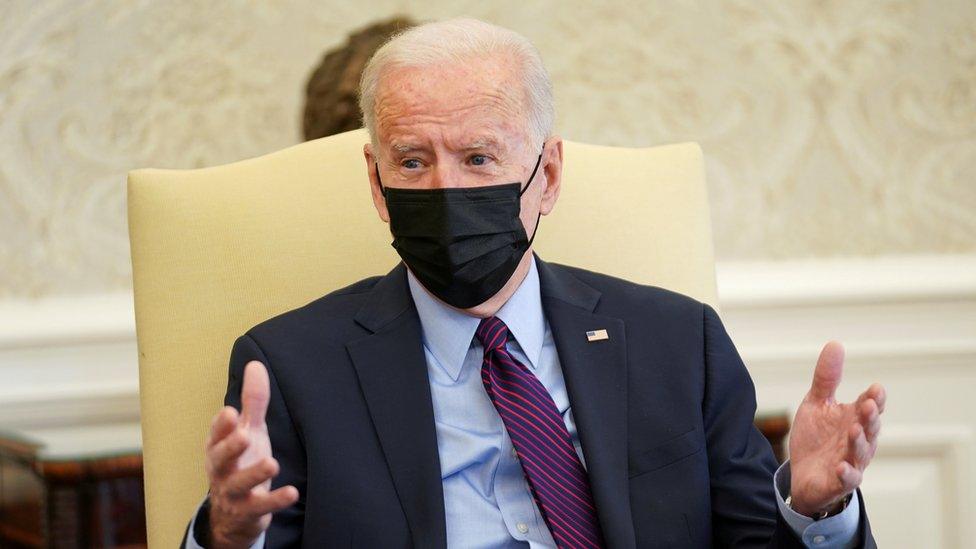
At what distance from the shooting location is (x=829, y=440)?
1.40 m

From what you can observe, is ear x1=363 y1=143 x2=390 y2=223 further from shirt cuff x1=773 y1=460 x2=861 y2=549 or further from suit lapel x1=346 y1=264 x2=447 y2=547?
shirt cuff x1=773 y1=460 x2=861 y2=549

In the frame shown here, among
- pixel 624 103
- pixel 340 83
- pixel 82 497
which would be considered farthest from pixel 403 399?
pixel 624 103

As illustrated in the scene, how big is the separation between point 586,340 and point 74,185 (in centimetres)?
153

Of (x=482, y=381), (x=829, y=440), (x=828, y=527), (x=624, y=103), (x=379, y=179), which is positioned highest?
(x=624, y=103)

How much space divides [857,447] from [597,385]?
1.34 feet

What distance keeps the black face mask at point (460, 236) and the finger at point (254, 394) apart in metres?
0.37

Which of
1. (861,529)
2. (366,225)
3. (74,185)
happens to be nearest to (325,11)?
(74,185)

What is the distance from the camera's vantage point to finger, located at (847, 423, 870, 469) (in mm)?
1322

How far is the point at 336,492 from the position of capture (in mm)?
1538

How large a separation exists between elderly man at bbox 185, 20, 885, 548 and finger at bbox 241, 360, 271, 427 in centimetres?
21

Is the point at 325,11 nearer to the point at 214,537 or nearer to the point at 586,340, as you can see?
the point at 586,340

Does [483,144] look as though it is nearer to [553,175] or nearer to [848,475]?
[553,175]

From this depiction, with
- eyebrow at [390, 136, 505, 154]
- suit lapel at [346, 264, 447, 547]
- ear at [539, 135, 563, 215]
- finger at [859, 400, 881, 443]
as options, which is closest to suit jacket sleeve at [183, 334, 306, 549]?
suit lapel at [346, 264, 447, 547]

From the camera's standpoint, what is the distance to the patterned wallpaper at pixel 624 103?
2.71 m
